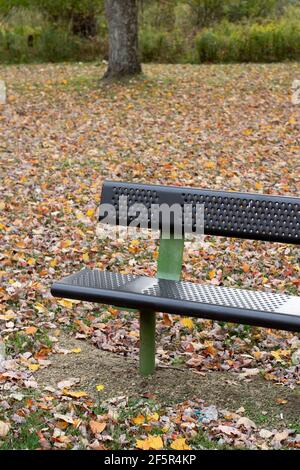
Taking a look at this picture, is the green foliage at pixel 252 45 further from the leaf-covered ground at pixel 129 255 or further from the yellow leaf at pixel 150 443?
the yellow leaf at pixel 150 443

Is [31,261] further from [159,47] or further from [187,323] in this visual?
[159,47]

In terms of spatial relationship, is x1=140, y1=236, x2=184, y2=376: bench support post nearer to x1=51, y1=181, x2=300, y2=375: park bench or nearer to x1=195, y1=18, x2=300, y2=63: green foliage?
x1=51, y1=181, x2=300, y2=375: park bench

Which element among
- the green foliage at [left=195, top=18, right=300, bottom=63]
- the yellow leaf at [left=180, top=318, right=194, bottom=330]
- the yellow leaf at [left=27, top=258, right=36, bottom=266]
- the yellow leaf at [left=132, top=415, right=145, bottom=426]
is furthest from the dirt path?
the green foliage at [left=195, top=18, right=300, bottom=63]

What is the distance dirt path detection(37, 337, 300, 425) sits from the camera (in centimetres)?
408

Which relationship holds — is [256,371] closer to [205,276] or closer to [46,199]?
[205,276]

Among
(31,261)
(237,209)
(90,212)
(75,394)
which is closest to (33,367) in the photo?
(75,394)

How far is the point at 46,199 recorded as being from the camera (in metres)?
8.45

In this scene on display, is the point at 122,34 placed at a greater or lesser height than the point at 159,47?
greater

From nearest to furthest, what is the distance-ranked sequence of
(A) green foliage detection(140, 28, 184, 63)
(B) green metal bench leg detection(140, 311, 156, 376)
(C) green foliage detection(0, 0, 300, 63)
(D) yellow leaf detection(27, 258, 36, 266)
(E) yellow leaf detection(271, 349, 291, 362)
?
(B) green metal bench leg detection(140, 311, 156, 376), (E) yellow leaf detection(271, 349, 291, 362), (D) yellow leaf detection(27, 258, 36, 266), (C) green foliage detection(0, 0, 300, 63), (A) green foliage detection(140, 28, 184, 63)

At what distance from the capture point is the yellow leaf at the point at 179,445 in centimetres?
365

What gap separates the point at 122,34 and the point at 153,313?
1171 centimetres

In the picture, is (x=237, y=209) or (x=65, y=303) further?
(x=65, y=303)

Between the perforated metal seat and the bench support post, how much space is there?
13 centimetres

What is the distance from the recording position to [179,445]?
3.66 metres
